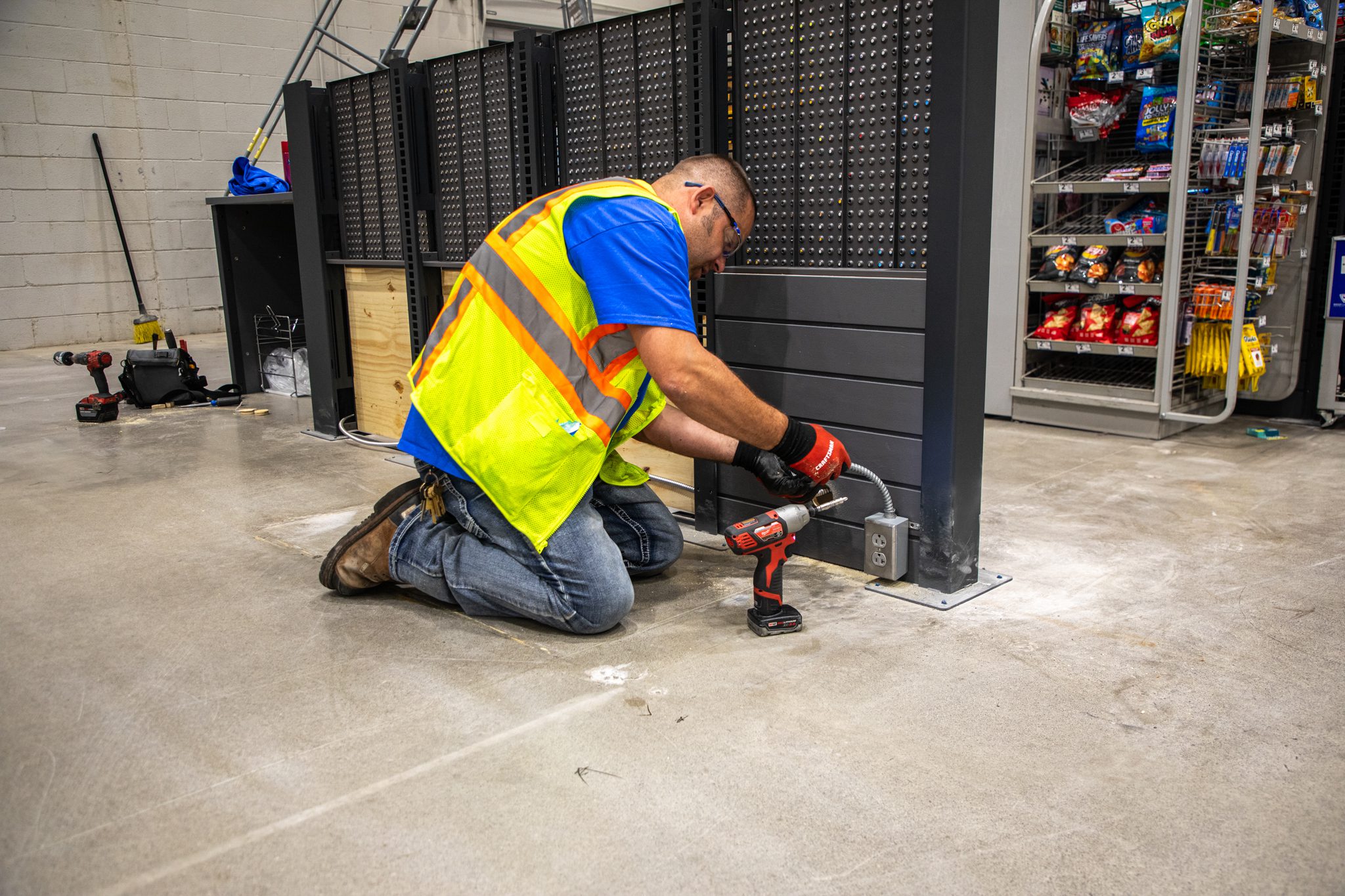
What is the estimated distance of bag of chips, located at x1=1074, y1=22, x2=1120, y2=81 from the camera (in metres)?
4.21

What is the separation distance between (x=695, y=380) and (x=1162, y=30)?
3.02m

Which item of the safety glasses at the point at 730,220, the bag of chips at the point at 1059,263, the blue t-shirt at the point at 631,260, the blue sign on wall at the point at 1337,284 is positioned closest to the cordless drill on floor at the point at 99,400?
the blue t-shirt at the point at 631,260

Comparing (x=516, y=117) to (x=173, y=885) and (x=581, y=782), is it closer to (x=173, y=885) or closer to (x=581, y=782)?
(x=581, y=782)

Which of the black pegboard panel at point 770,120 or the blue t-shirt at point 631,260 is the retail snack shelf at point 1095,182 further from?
the blue t-shirt at point 631,260

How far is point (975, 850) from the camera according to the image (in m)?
1.48


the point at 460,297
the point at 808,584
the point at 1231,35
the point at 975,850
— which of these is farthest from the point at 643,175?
the point at 1231,35

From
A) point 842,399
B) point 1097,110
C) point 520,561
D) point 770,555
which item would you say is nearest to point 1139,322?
point 1097,110

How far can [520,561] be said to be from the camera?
7.73 ft

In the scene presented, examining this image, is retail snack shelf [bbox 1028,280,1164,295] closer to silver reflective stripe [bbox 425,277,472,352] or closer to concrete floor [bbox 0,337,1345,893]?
concrete floor [bbox 0,337,1345,893]

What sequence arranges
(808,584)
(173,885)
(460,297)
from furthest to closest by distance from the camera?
(808,584), (460,297), (173,885)

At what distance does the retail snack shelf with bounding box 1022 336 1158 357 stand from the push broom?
5971mm

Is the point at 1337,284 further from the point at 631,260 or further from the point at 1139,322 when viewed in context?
the point at 631,260

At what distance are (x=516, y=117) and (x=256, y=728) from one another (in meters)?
2.22

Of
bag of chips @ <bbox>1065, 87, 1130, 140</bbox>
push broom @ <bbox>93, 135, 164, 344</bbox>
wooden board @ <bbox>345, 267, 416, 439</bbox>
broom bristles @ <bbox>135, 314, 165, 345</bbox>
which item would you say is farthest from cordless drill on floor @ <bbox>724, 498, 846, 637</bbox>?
broom bristles @ <bbox>135, 314, 165, 345</bbox>
